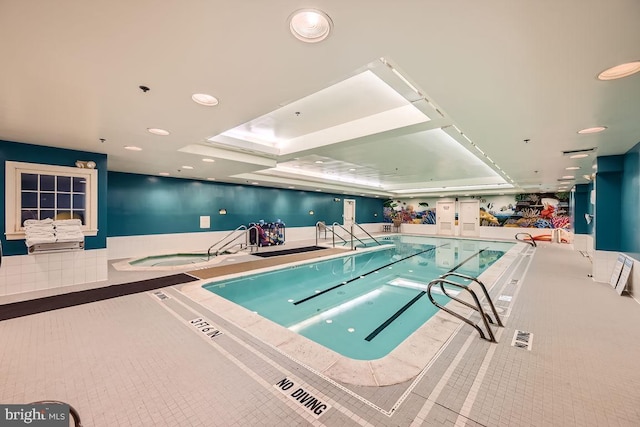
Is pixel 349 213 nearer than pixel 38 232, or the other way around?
pixel 38 232

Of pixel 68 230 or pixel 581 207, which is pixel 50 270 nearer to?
pixel 68 230

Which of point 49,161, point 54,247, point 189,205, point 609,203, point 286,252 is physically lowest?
point 286,252

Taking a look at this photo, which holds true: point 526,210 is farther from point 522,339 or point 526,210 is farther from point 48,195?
point 48,195

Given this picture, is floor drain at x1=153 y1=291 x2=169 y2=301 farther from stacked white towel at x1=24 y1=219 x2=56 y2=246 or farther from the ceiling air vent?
the ceiling air vent

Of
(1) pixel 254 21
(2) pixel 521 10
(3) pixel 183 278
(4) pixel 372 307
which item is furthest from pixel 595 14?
(3) pixel 183 278

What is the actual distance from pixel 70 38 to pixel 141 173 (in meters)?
6.94

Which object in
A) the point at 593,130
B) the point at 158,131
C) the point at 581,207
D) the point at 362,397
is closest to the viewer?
the point at 362,397

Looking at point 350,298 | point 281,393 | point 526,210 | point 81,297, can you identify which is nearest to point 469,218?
point 526,210

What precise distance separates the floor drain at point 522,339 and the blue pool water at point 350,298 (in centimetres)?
119

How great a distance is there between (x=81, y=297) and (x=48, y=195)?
6.31ft

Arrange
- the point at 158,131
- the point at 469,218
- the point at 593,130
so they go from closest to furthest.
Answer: the point at 593,130 → the point at 158,131 → the point at 469,218

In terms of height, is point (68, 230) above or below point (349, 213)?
below

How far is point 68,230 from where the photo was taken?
4234 mm
